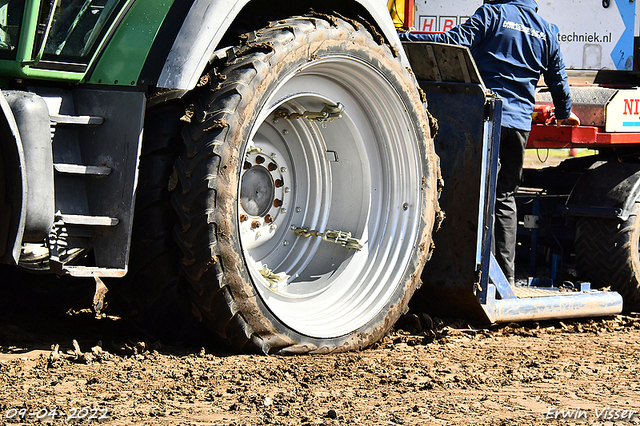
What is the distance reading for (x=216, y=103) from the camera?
10.0 feet

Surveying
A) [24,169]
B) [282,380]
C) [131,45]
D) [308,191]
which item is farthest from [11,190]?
[308,191]

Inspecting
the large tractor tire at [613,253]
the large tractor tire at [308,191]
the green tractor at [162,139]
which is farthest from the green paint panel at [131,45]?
the large tractor tire at [613,253]

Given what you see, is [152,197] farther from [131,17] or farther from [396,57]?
[396,57]

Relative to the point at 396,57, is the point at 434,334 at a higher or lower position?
lower

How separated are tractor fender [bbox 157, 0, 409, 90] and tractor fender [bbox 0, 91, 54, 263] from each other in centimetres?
48

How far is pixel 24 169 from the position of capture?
105 inches

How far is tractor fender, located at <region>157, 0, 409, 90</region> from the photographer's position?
295 centimetres

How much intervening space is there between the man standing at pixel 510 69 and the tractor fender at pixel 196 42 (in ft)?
7.76

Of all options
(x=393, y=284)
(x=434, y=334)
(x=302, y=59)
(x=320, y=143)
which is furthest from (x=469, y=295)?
(x=302, y=59)

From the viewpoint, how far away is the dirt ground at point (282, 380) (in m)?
2.71

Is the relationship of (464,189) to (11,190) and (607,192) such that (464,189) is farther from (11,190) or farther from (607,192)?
(11,190)

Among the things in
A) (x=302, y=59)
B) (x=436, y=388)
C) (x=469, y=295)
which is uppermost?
(x=302, y=59)

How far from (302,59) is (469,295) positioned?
1.71 metres

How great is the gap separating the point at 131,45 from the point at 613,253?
12.2 feet
